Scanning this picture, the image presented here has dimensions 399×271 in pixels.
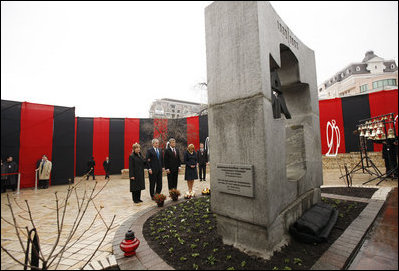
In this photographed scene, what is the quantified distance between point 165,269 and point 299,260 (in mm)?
1591

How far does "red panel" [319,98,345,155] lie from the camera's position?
12445mm

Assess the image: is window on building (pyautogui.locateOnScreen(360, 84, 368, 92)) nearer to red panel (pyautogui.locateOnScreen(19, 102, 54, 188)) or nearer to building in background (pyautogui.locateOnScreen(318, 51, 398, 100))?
building in background (pyautogui.locateOnScreen(318, 51, 398, 100))

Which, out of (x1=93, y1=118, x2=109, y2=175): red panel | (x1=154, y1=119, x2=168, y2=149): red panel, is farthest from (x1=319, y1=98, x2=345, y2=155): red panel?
(x1=93, y1=118, x2=109, y2=175): red panel

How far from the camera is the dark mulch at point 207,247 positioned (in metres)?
2.15

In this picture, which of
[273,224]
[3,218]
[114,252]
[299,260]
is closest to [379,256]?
[299,260]

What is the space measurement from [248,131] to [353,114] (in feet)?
46.3

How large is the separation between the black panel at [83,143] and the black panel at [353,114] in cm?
1988

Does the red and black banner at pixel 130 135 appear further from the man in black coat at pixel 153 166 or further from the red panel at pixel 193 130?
the man in black coat at pixel 153 166

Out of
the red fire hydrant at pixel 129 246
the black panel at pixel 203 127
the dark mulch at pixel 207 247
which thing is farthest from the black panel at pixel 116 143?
the red fire hydrant at pixel 129 246

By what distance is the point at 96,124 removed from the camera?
1586 cm

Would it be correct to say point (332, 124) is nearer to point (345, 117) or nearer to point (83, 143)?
point (345, 117)

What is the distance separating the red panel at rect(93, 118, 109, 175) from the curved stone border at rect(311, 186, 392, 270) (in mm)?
16804

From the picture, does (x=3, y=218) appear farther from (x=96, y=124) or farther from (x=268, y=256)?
(x=96, y=124)

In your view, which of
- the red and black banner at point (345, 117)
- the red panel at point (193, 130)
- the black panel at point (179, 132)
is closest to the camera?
the red and black banner at point (345, 117)
